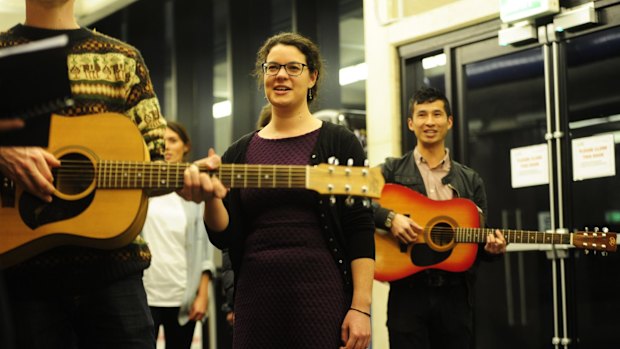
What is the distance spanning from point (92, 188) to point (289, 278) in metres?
0.74

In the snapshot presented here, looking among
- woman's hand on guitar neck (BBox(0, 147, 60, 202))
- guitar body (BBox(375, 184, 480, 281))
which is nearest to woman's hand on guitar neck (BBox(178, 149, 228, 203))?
woman's hand on guitar neck (BBox(0, 147, 60, 202))

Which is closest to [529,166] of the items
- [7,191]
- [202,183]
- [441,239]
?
[441,239]

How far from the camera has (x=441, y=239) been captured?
15.4 feet

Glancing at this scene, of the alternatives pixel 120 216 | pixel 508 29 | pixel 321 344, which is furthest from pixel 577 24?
pixel 120 216

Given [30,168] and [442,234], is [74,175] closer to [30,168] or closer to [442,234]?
[30,168]

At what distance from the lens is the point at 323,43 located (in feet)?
25.4

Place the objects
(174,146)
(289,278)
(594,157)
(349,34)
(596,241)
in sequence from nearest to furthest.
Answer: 1. (289,278)
2. (596,241)
3. (594,157)
4. (174,146)
5. (349,34)

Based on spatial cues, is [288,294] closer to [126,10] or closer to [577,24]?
[577,24]

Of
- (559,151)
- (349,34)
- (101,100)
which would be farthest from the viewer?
(349,34)

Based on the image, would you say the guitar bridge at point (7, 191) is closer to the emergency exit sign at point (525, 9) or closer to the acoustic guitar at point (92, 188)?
the acoustic guitar at point (92, 188)

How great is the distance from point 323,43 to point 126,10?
10.0ft

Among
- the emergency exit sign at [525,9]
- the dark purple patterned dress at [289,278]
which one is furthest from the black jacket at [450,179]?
the dark purple patterned dress at [289,278]

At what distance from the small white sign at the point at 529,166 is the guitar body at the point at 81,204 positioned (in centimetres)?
352

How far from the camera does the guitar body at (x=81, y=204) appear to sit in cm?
258
